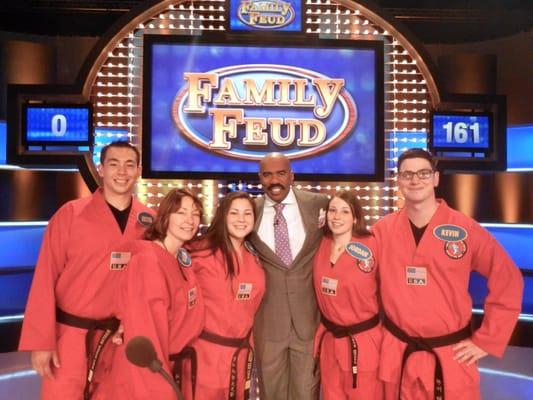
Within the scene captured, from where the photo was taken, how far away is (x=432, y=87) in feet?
15.9

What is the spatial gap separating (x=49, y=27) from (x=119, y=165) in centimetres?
519

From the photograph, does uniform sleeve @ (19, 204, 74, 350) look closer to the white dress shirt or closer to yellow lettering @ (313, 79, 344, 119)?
the white dress shirt

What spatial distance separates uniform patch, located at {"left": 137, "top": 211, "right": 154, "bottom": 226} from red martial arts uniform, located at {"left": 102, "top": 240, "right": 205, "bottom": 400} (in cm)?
50

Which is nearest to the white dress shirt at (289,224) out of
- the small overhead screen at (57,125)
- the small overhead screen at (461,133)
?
the small overhead screen at (461,133)

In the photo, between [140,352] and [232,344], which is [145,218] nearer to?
[232,344]

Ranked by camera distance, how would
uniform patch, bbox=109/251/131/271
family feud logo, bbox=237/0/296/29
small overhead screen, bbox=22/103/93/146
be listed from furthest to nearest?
family feud logo, bbox=237/0/296/29
small overhead screen, bbox=22/103/93/146
uniform patch, bbox=109/251/131/271

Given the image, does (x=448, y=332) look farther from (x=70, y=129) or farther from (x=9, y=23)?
(x=9, y=23)

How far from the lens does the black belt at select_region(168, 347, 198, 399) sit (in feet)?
9.96

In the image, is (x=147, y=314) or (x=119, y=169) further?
(x=119, y=169)

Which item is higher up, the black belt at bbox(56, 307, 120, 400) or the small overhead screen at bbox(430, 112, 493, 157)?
the small overhead screen at bbox(430, 112, 493, 157)

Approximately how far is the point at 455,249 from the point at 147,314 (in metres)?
1.67

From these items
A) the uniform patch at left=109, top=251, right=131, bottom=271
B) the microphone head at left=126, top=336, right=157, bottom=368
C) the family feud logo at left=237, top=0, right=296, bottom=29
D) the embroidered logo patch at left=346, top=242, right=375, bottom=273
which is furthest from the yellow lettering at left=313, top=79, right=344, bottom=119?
the microphone head at left=126, top=336, right=157, bottom=368

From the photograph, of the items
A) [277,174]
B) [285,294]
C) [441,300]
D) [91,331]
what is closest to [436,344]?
[441,300]

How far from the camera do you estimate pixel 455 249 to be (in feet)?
10.3
